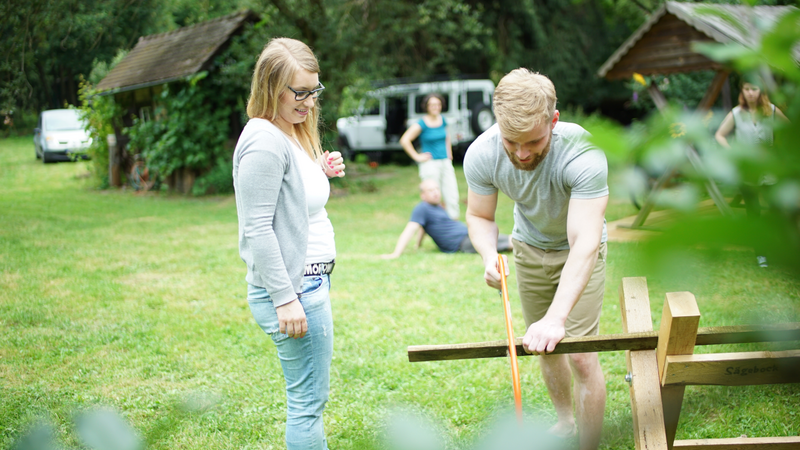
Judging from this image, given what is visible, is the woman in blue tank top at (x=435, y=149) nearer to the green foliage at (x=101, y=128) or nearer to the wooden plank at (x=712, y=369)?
the wooden plank at (x=712, y=369)

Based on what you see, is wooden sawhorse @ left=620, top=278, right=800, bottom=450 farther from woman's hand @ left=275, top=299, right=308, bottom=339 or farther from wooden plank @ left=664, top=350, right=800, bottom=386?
woman's hand @ left=275, top=299, right=308, bottom=339

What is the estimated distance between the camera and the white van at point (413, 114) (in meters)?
16.9

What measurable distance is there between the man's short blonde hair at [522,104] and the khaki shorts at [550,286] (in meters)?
0.77

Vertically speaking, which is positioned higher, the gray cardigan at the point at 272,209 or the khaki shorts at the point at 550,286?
the gray cardigan at the point at 272,209

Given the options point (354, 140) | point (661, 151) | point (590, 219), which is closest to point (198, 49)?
point (354, 140)

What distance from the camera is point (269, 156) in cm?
198

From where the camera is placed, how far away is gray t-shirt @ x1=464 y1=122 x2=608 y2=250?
231cm

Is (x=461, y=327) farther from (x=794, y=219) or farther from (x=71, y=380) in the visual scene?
(x=794, y=219)

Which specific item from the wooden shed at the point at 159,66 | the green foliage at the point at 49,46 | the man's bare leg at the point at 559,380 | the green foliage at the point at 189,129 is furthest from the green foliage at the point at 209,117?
the man's bare leg at the point at 559,380

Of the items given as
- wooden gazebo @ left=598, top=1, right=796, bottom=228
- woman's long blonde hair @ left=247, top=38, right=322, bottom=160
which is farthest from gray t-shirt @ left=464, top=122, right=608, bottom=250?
wooden gazebo @ left=598, top=1, right=796, bottom=228

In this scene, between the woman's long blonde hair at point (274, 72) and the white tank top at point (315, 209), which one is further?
the white tank top at point (315, 209)

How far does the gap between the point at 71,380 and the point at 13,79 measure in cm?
212

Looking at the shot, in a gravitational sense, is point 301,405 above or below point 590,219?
below

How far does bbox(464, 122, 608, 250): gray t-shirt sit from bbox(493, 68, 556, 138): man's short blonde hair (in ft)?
0.66
